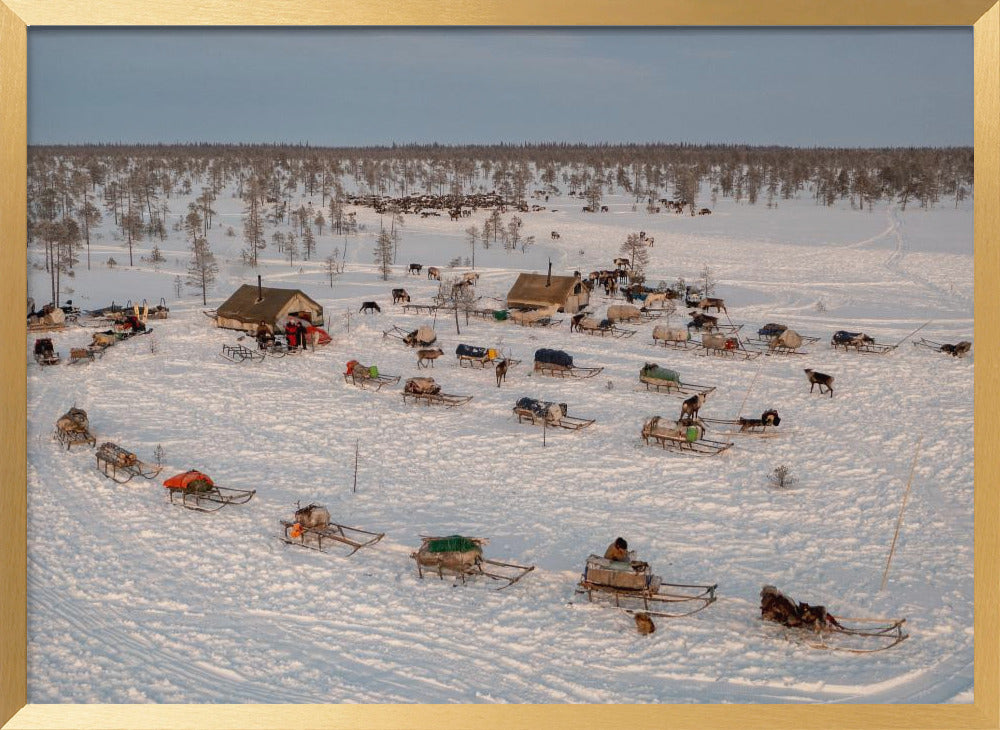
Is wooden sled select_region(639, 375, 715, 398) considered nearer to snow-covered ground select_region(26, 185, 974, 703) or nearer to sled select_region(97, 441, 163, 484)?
snow-covered ground select_region(26, 185, 974, 703)

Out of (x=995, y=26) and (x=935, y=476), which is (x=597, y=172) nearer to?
(x=935, y=476)

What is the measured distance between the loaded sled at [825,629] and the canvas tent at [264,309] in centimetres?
2720

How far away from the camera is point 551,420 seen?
23.5m

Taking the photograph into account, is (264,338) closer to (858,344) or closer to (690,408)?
(690,408)

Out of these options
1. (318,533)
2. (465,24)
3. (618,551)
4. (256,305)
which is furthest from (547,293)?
(465,24)

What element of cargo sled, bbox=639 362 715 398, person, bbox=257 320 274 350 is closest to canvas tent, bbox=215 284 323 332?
person, bbox=257 320 274 350

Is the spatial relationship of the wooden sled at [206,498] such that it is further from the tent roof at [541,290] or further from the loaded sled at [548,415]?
the tent roof at [541,290]

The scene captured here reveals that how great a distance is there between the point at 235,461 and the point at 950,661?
16721 mm

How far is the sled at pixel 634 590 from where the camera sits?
13531 mm

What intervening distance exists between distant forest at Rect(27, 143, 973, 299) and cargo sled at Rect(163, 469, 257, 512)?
79.2 ft

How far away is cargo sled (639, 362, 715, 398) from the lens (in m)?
27.0

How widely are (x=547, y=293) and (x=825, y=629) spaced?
2917 cm

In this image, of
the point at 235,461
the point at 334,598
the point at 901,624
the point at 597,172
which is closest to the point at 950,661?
the point at 901,624

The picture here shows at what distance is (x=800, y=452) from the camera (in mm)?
21500
